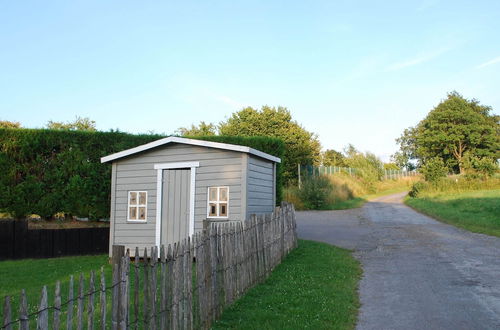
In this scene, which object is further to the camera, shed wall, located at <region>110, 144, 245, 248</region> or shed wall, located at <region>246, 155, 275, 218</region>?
shed wall, located at <region>246, 155, 275, 218</region>

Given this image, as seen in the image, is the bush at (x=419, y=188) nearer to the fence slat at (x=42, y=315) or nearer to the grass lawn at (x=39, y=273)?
the grass lawn at (x=39, y=273)

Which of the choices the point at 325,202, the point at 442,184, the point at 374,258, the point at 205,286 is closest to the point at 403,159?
the point at 442,184

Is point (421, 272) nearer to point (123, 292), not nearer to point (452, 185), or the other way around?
point (123, 292)

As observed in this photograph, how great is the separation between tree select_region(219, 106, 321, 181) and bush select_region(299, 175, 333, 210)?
9404mm

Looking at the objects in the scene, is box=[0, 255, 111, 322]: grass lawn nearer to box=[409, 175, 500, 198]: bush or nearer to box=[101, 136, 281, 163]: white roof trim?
box=[101, 136, 281, 163]: white roof trim

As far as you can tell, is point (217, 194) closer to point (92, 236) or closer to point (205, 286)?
point (92, 236)

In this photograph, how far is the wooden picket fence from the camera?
9.96ft

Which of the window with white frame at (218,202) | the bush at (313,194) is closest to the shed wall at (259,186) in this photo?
the window with white frame at (218,202)

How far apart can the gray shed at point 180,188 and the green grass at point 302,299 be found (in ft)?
7.58

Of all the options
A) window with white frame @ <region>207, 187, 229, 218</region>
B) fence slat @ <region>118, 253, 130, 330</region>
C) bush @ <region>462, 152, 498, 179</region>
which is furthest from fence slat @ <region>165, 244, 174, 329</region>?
bush @ <region>462, 152, 498, 179</region>

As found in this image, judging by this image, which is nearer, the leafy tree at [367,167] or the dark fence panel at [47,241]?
the dark fence panel at [47,241]

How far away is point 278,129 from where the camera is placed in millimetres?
40656

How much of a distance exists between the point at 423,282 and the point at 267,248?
2972mm

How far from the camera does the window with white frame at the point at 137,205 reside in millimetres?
12324
